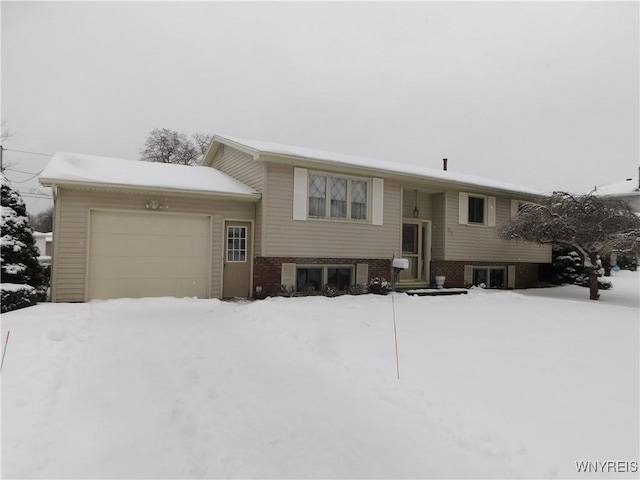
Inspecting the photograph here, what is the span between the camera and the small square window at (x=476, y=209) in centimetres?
1439

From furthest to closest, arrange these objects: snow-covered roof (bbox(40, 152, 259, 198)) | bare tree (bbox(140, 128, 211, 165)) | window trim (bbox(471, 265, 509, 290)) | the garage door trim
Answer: bare tree (bbox(140, 128, 211, 165)) < window trim (bbox(471, 265, 509, 290)) < the garage door trim < snow-covered roof (bbox(40, 152, 259, 198))

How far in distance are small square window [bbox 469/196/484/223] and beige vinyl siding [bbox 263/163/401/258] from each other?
3627mm

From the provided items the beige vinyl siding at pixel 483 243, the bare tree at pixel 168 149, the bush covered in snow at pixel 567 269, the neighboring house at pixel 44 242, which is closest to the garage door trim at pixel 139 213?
the beige vinyl siding at pixel 483 243

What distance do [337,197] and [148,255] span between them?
5696 millimetres

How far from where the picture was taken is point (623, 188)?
34438mm

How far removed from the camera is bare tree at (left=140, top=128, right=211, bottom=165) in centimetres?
3042

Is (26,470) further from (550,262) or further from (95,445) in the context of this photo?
(550,262)

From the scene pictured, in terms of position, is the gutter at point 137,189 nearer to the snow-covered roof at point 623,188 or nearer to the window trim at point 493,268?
the window trim at point 493,268

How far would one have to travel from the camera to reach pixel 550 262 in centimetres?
1678

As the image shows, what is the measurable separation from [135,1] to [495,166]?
37513mm

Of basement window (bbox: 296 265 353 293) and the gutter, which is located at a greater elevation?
the gutter

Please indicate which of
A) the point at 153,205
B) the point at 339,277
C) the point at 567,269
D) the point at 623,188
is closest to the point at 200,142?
the point at 153,205

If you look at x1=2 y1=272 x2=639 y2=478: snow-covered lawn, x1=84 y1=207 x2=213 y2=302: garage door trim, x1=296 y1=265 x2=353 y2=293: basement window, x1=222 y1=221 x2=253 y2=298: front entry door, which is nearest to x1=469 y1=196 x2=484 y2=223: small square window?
x1=296 y1=265 x2=353 y2=293: basement window

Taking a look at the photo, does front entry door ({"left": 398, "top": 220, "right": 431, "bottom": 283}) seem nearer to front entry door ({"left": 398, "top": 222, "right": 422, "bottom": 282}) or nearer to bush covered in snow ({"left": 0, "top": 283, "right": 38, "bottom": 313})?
front entry door ({"left": 398, "top": 222, "right": 422, "bottom": 282})
